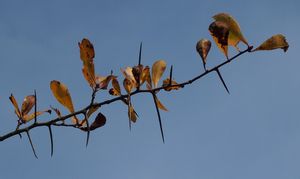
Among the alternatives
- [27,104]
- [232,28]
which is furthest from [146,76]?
[27,104]

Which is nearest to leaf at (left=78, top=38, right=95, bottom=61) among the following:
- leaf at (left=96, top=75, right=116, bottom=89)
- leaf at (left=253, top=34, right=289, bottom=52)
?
leaf at (left=96, top=75, right=116, bottom=89)

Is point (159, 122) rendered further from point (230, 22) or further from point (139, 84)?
point (230, 22)

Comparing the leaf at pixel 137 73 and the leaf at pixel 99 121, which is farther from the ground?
the leaf at pixel 137 73

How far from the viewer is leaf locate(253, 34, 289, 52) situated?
4.10 ft

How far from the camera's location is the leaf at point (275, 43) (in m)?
1.25

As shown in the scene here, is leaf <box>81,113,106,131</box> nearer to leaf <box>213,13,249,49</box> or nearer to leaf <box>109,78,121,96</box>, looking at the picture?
leaf <box>109,78,121,96</box>

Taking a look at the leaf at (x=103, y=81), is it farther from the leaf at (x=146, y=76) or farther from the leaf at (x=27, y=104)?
the leaf at (x=27, y=104)

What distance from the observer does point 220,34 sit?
1.26 meters

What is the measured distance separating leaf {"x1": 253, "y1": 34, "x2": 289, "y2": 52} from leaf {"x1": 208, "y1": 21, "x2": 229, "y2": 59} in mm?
94

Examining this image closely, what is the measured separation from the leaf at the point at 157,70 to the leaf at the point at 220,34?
23 cm

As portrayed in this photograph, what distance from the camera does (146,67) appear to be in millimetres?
1387

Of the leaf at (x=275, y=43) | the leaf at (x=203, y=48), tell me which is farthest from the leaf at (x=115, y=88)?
the leaf at (x=275, y=43)

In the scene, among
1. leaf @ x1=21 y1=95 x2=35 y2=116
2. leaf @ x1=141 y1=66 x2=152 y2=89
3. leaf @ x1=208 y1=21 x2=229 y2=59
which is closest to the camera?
leaf @ x1=208 y1=21 x2=229 y2=59

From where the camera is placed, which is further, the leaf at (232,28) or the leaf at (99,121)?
the leaf at (99,121)
